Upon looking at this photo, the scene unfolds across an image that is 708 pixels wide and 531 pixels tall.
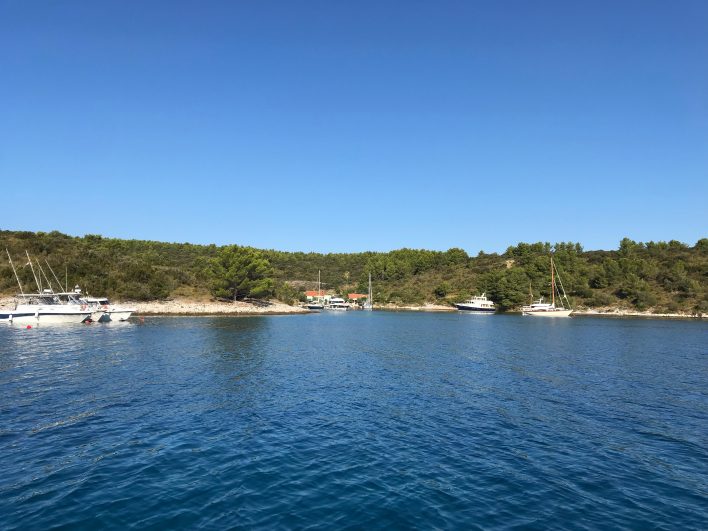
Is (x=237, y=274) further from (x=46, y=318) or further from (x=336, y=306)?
(x=336, y=306)

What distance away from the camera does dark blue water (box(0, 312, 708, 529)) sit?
566 inches

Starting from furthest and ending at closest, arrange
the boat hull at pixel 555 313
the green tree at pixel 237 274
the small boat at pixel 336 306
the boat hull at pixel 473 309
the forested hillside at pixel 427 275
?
the small boat at pixel 336 306 < the boat hull at pixel 473 309 < the boat hull at pixel 555 313 < the green tree at pixel 237 274 < the forested hillside at pixel 427 275

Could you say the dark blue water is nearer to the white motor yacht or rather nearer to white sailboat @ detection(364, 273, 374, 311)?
the white motor yacht

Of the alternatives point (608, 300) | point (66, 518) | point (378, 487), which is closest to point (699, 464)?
point (378, 487)

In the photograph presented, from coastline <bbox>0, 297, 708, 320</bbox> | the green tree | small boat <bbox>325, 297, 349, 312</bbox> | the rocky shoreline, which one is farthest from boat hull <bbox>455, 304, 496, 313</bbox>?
the green tree

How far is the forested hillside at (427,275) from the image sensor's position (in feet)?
345

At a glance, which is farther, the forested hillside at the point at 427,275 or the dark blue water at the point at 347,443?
the forested hillside at the point at 427,275

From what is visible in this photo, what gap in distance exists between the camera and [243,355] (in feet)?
152

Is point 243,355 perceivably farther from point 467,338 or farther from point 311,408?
point 467,338

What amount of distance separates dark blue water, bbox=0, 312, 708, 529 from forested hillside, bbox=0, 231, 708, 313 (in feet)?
225

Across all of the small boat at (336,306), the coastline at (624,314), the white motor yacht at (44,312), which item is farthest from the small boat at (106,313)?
the coastline at (624,314)

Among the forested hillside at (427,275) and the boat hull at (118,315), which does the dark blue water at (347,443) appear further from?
the forested hillside at (427,275)

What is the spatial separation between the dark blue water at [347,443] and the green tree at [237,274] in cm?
7065

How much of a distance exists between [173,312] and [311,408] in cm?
7936
